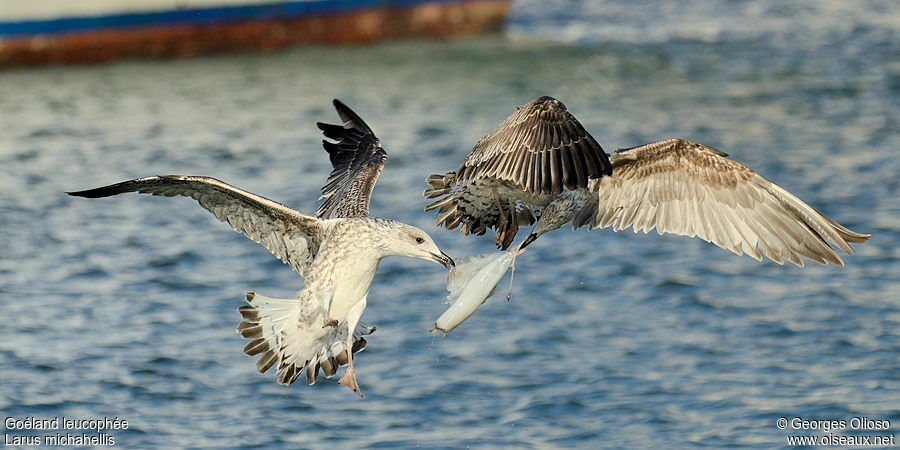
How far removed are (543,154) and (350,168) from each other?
2.00 metres

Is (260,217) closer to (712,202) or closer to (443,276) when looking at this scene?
(712,202)

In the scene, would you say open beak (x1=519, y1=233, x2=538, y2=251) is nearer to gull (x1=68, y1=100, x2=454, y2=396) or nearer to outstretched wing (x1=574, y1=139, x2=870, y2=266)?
gull (x1=68, y1=100, x2=454, y2=396)

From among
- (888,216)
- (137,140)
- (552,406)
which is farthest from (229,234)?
(888,216)

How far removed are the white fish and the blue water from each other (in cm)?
155

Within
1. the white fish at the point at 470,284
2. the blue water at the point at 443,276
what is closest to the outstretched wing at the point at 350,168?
the white fish at the point at 470,284

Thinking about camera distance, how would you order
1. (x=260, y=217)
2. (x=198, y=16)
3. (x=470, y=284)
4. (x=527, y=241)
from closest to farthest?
1. (x=470, y=284)
2. (x=527, y=241)
3. (x=260, y=217)
4. (x=198, y=16)

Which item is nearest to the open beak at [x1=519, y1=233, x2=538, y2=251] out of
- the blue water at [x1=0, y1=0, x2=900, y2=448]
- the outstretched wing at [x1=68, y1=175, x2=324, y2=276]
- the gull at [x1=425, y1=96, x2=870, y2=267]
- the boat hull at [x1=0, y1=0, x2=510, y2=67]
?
the gull at [x1=425, y1=96, x2=870, y2=267]

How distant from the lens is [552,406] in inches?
326

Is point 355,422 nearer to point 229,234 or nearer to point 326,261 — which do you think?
point 326,261

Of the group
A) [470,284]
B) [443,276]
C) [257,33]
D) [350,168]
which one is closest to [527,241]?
[470,284]

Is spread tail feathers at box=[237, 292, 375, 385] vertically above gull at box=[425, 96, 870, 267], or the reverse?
gull at box=[425, 96, 870, 267]

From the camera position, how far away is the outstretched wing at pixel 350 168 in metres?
7.29

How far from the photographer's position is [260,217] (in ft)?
22.5

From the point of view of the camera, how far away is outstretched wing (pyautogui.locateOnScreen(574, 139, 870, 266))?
7051 mm
